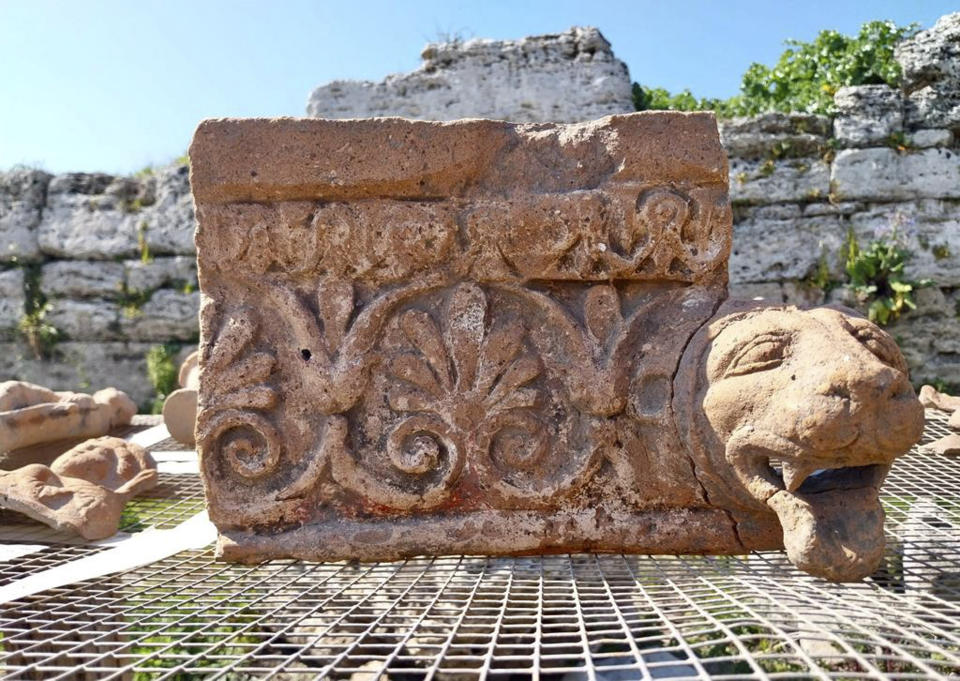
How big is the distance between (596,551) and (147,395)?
5.64 metres

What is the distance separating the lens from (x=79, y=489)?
8.73 feet

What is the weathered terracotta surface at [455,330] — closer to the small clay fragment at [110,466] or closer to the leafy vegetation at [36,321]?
the small clay fragment at [110,466]

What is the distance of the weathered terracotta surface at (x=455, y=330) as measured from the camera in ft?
6.48

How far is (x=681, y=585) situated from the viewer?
176 centimetres

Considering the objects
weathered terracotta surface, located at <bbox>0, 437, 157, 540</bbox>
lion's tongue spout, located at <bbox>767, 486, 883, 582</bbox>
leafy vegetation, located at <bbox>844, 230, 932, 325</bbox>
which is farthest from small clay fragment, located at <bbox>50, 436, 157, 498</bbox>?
leafy vegetation, located at <bbox>844, 230, 932, 325</bbox>

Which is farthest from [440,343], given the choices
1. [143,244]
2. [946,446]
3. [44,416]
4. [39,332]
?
[39,332]

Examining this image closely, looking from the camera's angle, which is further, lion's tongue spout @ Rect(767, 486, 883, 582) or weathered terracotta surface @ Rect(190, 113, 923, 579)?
weathered terracotta surface @ Rect(190, 113, 923, 579)

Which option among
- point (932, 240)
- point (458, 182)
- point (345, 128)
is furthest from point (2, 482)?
point (932, 240)

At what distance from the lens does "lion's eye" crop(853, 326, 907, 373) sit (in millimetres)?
1682

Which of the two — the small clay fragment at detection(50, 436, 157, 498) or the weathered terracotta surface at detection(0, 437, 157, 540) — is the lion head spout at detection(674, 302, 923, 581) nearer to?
the weathered terracotta surface at detection(0, 437, 157, 540)

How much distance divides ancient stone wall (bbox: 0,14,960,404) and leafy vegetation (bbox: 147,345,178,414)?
0.44ft

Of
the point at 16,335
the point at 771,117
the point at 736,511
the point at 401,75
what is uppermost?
the point at 401,75

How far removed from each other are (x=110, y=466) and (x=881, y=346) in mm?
2999

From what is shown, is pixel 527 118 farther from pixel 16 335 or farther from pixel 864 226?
pixel 16 335
